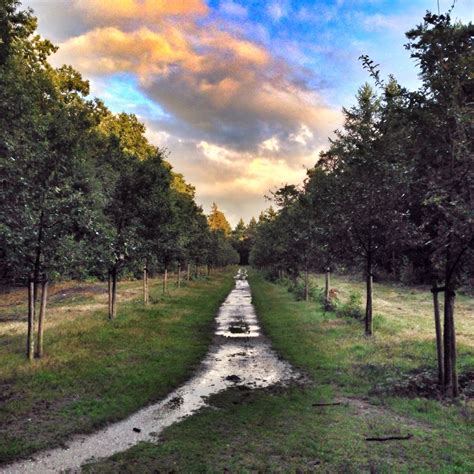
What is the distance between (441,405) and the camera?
486 inches

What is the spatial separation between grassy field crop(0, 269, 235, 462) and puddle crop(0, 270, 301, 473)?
0.49m

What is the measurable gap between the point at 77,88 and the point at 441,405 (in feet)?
129

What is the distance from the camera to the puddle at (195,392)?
915 cm

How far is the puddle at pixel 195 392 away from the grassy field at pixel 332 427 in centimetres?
58

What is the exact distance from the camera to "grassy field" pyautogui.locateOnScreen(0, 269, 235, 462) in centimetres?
1100

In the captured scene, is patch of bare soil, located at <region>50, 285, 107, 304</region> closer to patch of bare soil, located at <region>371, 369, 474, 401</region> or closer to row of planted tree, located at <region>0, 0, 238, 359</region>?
row of planted tree, located at <region>0, 0, 238, 359</region>

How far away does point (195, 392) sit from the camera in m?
14.0

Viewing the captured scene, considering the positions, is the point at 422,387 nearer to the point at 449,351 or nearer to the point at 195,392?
the point at 449,351

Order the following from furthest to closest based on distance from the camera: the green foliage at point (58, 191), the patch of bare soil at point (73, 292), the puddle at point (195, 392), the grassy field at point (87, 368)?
1. the patch of bare soil at point (73, 292)
2. the green foliage at point (58, 191)
3. the grassy field at point (87, 368)
4. the puddle at point (195, 392)

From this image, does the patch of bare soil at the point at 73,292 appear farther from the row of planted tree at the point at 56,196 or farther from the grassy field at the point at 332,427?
the grassy field at the point at 332,427

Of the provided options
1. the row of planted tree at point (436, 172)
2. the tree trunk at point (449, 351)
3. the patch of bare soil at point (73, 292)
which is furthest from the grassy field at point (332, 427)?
the patch of bare soil at point (73, 292)

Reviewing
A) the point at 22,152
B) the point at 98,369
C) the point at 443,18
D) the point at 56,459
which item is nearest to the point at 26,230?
the point at 22,152

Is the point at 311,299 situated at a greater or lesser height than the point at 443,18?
lesser

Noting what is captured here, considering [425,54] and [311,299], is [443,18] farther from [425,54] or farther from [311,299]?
[311,299]
